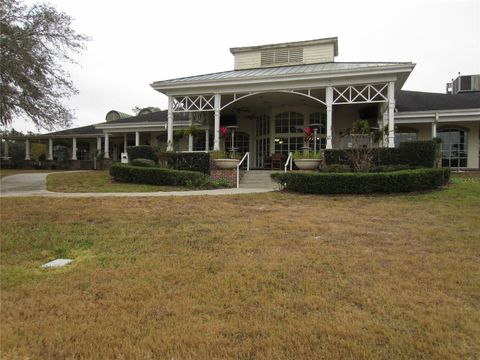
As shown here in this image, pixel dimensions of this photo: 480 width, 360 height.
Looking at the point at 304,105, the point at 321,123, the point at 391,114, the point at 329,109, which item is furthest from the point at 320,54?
the point at 391,114

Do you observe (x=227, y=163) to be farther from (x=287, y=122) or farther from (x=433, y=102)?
(x=433, y=102)

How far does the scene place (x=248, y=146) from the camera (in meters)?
21.5

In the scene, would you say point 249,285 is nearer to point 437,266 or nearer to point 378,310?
point 378,310

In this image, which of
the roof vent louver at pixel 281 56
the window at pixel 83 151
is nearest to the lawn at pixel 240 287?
the roof vent louver at pixel 281 56

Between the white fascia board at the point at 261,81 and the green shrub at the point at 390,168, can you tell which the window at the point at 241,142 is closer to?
the white fascia board at the point at 261,81

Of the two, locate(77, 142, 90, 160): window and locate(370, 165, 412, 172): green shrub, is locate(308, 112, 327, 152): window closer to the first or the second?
locate(370, 165, 412, 172): green shrub

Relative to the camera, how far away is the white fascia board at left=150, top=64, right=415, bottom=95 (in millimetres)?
13906

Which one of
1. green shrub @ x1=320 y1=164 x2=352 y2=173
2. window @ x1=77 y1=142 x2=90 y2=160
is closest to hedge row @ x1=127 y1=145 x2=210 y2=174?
green shrub @ x1=320 y1=164 x2=352 y2=173

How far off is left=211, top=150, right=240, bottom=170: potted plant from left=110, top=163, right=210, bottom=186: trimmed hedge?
1.42m

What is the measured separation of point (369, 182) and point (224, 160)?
6060 mm

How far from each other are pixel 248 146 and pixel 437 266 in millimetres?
17698

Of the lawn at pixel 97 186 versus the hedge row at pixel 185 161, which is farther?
the hedge row at pixel 185 161

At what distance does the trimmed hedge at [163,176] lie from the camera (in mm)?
12844

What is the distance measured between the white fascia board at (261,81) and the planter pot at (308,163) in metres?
3.51
